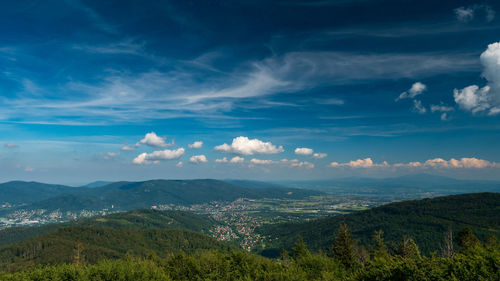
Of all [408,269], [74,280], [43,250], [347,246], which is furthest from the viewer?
[43,250]

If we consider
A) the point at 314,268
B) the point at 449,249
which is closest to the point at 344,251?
the point at 314,268

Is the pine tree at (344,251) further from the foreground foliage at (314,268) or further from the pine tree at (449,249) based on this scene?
the pine tree at (449,249)

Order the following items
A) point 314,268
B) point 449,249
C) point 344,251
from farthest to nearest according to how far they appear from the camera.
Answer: point 344,251
point 449,249
point 314,268

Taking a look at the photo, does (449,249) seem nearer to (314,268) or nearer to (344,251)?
(344,251)

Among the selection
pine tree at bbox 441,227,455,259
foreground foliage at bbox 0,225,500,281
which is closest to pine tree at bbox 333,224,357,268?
foreground foliage at bbox 0,225,500,281

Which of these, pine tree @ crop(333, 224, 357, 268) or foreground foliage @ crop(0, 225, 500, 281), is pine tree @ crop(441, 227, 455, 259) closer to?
foreground foliage @ crop(0, 225, 500, 281)

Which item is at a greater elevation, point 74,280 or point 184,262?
point 74,280

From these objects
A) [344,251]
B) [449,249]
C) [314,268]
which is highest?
[449,249]

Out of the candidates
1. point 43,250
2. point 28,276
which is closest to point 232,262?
point 28,276

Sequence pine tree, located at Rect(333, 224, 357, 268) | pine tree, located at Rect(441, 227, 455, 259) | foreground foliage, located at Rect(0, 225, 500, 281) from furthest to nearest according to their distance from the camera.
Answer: pine tree, located at Rect(333, 224, 357, 268) → pine tree, located at Rect(441, 227, 455, 259) → foreground foliage, located at Rect(0, 225, 500, 281)

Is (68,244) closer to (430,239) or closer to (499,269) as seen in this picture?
(499,269)

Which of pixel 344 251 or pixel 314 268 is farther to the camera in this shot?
pixel 344 251
